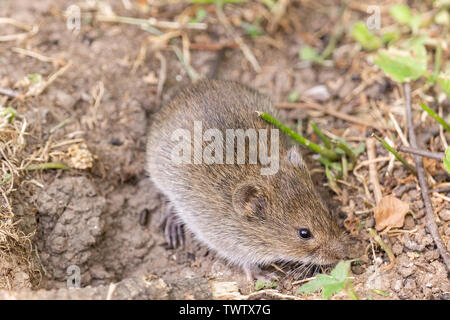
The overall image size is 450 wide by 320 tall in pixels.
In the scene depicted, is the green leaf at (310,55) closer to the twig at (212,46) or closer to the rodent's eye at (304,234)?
the twig at (212,46)

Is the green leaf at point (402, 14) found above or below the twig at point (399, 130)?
above

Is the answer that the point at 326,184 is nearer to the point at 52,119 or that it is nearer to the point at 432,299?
the point at 432,299

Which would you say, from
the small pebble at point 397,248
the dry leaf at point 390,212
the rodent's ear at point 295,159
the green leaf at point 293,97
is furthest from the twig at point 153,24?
the small pebble at point 397,248

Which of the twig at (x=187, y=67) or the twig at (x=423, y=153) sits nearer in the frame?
the twig at (x=423, y=153)

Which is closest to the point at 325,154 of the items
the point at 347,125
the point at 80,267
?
the point at 347,125

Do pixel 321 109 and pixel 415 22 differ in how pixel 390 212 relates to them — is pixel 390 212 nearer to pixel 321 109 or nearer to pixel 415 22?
pixel 321 109

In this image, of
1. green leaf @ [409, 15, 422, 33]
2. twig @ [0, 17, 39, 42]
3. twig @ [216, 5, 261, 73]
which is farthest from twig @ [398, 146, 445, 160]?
twig @ [0, 17, 39, 42]

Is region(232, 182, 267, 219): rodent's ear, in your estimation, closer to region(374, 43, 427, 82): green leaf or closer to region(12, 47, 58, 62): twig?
region(374, 43, 427, 82): green leaf

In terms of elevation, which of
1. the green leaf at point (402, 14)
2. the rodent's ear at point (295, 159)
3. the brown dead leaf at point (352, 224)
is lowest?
the brown dead leaf at point (352, 224)
